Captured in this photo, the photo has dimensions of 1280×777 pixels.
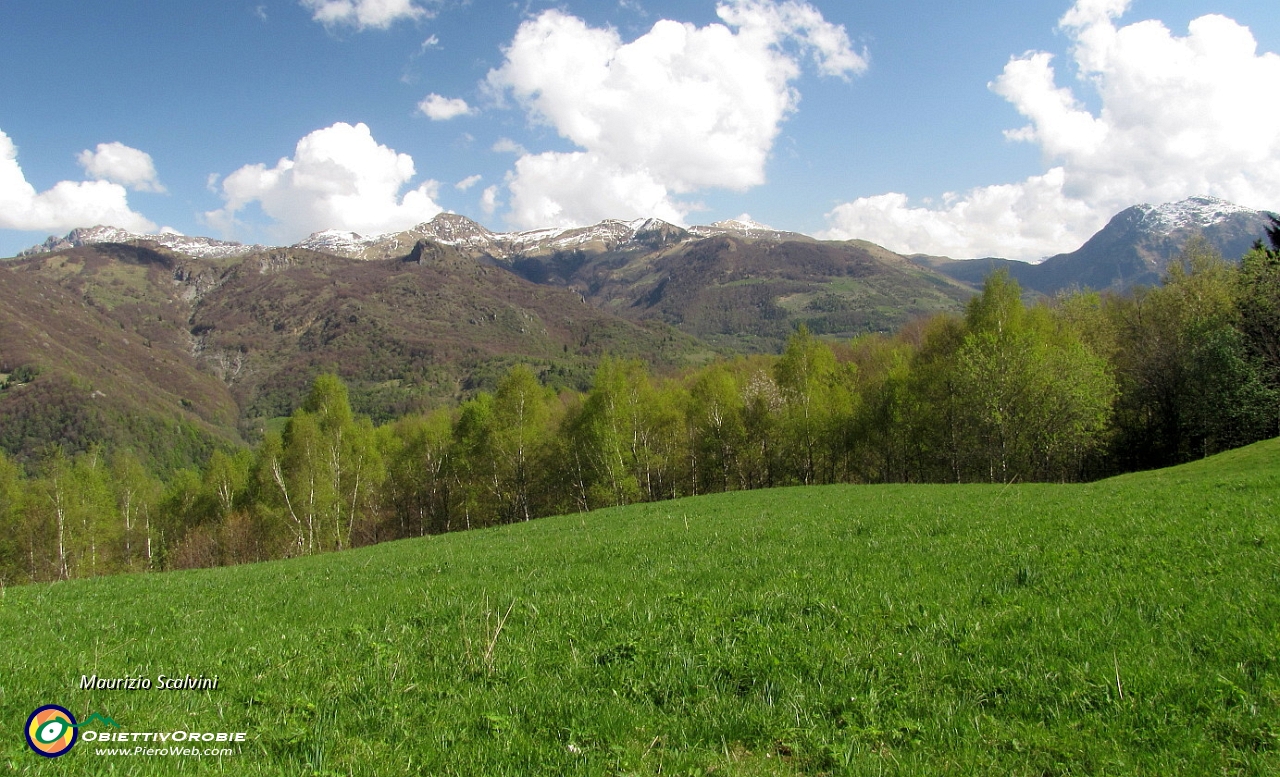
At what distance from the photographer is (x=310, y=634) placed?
9.37 meters

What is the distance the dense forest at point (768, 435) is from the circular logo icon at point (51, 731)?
150 ft

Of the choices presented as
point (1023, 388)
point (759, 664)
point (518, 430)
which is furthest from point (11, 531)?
point (1023, 388)

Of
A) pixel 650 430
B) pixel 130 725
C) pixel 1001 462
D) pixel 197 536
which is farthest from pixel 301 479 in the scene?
pixel 1001 462

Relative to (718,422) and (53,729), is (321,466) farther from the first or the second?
(53,729)

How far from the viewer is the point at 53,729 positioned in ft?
18.5

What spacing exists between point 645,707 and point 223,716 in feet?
14.4

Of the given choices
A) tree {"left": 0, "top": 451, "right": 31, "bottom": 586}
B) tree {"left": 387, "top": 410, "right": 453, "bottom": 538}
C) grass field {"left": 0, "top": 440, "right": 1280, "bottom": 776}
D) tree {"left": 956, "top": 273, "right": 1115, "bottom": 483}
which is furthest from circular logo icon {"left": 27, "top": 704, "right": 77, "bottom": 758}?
tree {"left": 0, "top": 451, "right": 31, "bottom": 586}

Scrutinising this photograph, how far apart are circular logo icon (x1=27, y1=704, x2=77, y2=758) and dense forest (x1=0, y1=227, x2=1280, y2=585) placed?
1804 inches

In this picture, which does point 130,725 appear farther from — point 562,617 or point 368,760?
point 562,617

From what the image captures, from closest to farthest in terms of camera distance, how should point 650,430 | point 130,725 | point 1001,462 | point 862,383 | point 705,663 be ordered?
point 130,725 → point 705,663 → point 1001,462 → point 650,430 → point 862,383

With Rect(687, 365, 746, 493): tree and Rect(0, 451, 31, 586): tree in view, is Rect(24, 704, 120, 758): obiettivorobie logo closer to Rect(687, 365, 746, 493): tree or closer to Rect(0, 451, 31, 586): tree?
Rect(687, 365, 746, 493): tree

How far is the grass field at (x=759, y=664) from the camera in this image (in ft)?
16.0

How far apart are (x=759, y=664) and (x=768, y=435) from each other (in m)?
51.6

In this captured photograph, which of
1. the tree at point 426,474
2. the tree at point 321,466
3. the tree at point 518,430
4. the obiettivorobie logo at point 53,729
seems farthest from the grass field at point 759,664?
the tree at point 426,474
